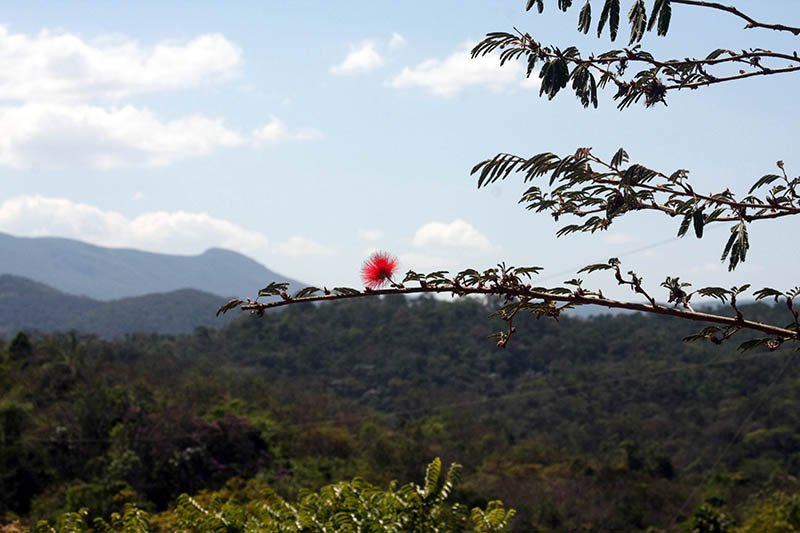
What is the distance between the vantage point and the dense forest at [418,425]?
67.1ft

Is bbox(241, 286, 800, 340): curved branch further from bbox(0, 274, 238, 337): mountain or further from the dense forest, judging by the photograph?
bbox(0, 274, 238, 337): mountain

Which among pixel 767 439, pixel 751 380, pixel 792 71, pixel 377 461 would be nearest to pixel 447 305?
pixel 751 380

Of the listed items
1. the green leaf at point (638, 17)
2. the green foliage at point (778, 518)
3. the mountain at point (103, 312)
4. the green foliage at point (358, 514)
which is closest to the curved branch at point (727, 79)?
the green leaf at point (638, 17)

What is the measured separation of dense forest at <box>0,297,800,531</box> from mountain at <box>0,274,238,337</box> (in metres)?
65.4

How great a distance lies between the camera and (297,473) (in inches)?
919

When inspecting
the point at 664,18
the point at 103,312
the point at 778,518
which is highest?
the point at 664,18

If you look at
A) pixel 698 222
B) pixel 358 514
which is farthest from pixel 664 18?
pixel 358 514

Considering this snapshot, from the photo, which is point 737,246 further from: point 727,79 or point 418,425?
point 418,425

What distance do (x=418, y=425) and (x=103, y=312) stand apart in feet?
319

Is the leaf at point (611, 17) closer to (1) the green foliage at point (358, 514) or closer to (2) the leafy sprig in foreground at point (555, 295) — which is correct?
(2) the leafy sprig in foreground at point (555, 295)

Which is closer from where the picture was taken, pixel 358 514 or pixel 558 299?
pixel 558 299

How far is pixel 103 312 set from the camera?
11988 centimetres

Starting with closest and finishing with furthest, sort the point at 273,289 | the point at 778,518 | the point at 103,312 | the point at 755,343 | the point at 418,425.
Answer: the point at 273,289 → the point at 755,343 → the point at 778,518 → the point at 418,425 → the point at 103,312

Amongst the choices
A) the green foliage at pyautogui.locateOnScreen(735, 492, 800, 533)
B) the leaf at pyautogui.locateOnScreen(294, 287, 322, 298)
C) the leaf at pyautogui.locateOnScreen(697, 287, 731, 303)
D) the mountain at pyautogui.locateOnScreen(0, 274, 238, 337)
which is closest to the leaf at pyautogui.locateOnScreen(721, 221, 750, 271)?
the leaf at pyautogui.locateOnScreen(697, 287, 731, 303)
